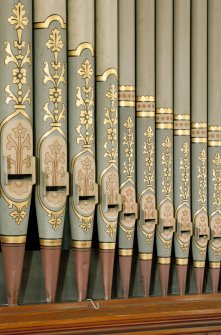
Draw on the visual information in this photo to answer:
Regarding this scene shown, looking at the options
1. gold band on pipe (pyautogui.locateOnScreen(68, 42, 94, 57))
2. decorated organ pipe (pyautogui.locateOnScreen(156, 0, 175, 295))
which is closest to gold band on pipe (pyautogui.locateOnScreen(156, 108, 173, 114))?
decorated organ pipe (pyautogui.locateOnScreen(156, 0, 175, 295))

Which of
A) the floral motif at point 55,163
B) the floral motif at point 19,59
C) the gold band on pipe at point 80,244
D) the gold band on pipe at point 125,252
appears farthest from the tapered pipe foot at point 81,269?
the floral motif at point 19,59

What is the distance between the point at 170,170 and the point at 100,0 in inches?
20.3

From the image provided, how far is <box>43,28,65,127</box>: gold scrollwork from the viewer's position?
6.51 ft

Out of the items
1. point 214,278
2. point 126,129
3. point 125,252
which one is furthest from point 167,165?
point 214,278

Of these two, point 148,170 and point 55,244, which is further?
point 148,170

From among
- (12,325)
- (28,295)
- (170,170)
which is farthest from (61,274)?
(170,170)

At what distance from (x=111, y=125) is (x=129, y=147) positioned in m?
0.09

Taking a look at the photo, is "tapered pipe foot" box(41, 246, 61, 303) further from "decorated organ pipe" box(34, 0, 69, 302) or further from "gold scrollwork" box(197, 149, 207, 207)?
"gold scrollwork" box(197, 149, 207, 207)

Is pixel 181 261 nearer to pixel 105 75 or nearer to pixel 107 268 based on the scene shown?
pixel 107 268

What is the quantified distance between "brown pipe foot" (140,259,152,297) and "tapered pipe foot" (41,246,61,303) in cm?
28

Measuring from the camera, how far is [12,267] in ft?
6.42

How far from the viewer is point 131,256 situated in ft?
7.13

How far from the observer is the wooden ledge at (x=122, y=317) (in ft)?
6.40

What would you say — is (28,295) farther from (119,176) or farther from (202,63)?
(202,63)
